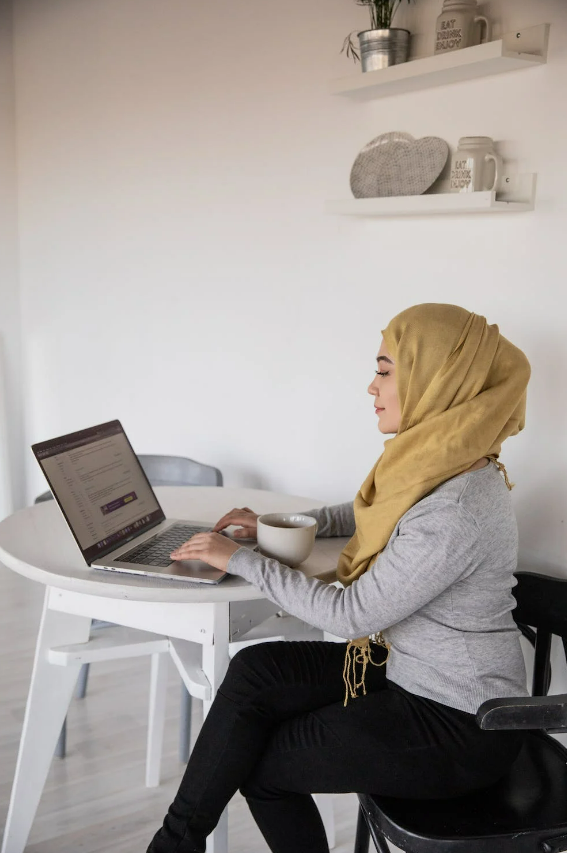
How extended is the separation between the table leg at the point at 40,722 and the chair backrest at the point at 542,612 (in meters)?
0.94

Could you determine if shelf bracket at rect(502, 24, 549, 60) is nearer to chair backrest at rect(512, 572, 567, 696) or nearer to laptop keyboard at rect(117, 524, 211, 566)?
chair backrest at rect(512, 572, 567, 696)

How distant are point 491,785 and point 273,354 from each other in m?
1.57

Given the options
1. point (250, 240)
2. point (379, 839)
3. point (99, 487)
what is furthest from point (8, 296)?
point (379, 839)

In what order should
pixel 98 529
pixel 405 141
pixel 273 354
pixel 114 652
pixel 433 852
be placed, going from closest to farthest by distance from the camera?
pixel 433 852
pixel 98 529
pixel 114 652
pixel 405 141
pixel 273 354

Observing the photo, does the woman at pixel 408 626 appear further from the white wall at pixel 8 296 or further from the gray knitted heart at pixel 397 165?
the white wall at pixel 8 296

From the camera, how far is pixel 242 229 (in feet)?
9.29

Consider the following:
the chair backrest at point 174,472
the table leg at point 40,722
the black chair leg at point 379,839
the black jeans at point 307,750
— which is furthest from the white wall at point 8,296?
the black chair leg at point 379,839

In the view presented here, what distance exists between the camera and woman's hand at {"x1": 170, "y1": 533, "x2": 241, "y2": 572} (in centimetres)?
159

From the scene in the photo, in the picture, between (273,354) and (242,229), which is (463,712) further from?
(242,229)

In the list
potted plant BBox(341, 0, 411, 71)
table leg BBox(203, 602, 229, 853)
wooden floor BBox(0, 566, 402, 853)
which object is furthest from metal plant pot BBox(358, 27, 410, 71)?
wooden floor BBox(0, 566, 402, 853)

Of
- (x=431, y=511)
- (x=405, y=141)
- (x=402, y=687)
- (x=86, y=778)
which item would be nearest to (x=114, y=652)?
(x=86, y=778)

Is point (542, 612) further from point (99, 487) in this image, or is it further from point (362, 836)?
point (99, 487)

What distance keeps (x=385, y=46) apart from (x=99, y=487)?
1224 millimetres

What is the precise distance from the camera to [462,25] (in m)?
1.92
